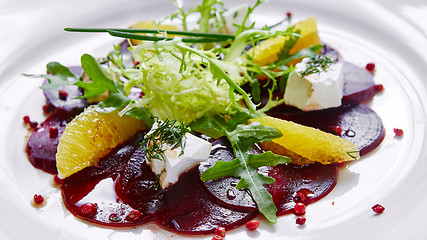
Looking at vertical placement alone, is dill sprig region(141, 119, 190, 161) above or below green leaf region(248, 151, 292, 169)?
above

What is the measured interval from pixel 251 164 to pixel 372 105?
152cm

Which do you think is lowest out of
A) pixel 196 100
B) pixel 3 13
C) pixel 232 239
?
pixel 232 239

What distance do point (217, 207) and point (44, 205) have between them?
1.26 metres

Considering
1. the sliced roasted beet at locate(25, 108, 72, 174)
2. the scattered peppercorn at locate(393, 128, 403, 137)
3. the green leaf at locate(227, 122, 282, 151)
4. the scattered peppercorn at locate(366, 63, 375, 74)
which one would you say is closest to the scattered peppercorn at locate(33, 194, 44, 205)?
the sliced roasted beet at locate(25, 108, 72, 174)

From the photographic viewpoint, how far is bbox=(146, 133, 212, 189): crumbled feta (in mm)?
3082

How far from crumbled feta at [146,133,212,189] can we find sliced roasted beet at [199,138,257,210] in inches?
5.7

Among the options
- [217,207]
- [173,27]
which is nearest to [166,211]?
[217,207]

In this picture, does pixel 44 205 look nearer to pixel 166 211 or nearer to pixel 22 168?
pixel 22 168

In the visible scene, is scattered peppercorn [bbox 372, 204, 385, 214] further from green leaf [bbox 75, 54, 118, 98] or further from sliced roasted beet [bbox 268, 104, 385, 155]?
green leaf [bbox 75, 54, 118, 98]

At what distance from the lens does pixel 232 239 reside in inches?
115

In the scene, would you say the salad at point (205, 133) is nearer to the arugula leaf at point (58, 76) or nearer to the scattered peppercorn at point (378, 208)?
the arugula leaf at point (58, 76)

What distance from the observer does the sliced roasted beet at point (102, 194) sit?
Result: 3049mm

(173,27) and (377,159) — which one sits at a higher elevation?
(173,27)

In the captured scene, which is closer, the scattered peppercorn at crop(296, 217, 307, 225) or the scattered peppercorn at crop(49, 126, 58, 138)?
the scattered peppercorn at crop(296, 217, 307, 225)
